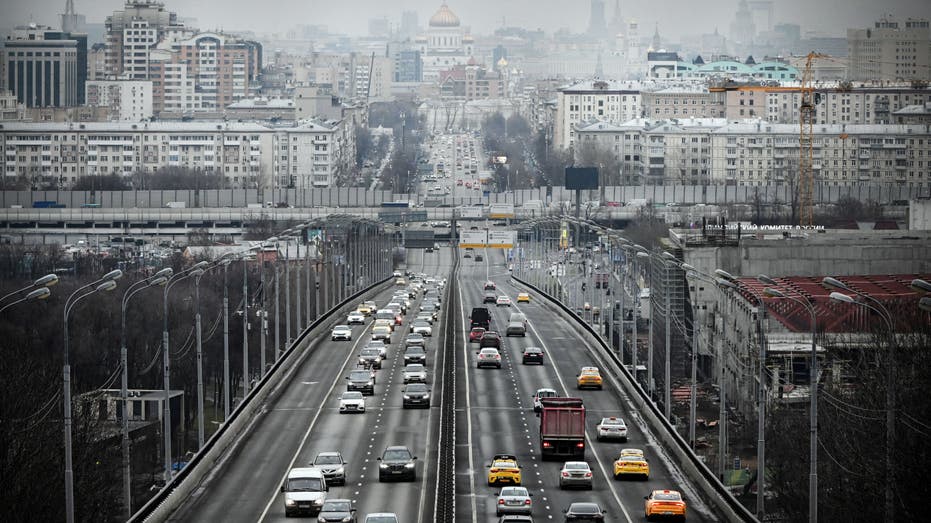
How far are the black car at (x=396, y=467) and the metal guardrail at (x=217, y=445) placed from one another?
290cm

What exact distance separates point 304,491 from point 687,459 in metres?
6.93

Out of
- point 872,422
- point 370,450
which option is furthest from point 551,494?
point 872,422

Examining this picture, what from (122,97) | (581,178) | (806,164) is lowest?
(581,178)

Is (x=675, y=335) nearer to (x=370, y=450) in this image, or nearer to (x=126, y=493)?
(x=370, y=450)

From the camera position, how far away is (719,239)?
66062 mm

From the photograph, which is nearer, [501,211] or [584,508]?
[584,508]

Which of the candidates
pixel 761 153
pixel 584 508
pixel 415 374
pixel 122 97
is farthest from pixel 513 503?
pixel 122 97

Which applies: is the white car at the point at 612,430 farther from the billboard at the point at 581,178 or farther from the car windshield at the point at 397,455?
the billboard at the point at 581,178

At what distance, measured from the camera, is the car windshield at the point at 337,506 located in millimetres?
26516

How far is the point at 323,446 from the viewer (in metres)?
33.8

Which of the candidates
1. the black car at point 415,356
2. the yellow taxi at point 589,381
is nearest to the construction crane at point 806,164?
the black car at point 415,356

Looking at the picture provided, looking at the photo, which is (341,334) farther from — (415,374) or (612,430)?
(612,430)

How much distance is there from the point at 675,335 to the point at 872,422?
26.7 metres

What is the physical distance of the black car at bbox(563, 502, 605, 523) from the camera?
2678 centimetres
